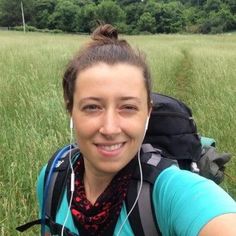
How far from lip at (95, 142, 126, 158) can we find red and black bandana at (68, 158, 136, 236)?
7 cm

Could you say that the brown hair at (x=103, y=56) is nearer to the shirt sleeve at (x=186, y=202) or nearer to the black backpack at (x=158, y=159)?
the black backpack at (x=158, y=159)

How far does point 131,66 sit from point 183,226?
633mm

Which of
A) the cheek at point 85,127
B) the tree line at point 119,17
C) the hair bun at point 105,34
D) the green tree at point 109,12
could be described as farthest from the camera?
the tree line at point 119,17

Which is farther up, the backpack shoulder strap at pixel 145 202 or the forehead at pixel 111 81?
the forehead at pixel 111 81

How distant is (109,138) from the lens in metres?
1.49

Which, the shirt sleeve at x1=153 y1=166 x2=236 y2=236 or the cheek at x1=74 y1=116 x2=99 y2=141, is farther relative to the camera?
the cheek at x1=74 y1=116 x2=99 y2=141

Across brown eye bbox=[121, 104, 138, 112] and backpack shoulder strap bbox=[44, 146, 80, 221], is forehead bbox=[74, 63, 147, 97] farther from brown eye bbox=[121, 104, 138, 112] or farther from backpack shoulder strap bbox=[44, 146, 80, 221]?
backpack shoulder strap bbox=[44, 146, 80, 221]

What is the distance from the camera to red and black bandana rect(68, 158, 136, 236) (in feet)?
4.87

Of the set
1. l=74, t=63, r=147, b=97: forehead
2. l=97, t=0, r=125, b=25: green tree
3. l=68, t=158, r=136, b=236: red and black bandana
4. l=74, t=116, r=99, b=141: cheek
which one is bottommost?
l=97, t=0, r=125, b=25: green tree

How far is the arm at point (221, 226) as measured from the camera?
3.55 feet

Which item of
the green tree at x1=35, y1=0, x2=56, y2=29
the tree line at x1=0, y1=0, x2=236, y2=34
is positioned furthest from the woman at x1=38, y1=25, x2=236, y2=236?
the green tree at x1=35, y1=0, x2=56, y2=29

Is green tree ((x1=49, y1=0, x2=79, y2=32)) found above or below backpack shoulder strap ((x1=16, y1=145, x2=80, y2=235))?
below

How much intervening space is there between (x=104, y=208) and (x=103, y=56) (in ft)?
1.73

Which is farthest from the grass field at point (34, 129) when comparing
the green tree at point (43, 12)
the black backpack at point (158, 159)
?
the green tree at point (43, 12)
